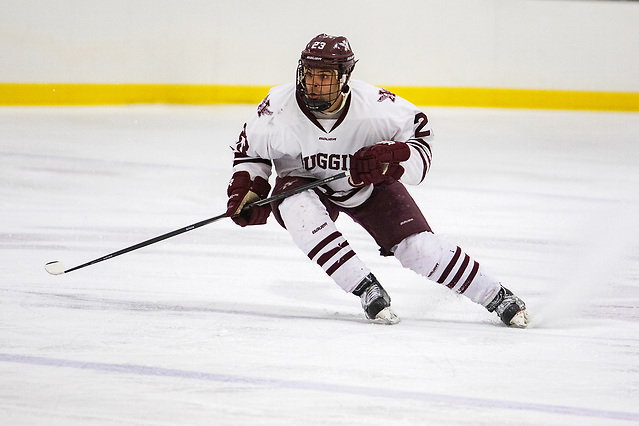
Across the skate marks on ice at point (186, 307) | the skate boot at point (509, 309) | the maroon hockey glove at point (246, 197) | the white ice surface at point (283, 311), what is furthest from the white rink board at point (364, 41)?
the skate boot at point (509, 309)

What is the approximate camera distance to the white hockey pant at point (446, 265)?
2.48 m

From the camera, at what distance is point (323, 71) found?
2404 millimetres

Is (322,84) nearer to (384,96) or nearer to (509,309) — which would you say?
(384,96)

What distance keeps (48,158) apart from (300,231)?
9.80 feet

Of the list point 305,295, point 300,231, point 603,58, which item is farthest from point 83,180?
point 603,58

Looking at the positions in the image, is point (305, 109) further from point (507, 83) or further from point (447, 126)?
point (507, 83)

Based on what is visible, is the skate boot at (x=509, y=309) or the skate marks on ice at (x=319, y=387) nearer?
the skate marks on ice at (x=319, y=387)

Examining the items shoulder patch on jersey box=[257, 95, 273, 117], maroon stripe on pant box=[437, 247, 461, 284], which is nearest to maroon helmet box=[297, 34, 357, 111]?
shoulder patch on jersey box=[257, 95, 273, 117]

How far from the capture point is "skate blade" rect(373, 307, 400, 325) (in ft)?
8.13

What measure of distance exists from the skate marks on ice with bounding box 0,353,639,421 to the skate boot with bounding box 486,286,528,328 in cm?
62

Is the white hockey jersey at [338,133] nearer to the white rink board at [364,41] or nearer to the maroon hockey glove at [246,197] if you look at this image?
the maroon hockey glove at [246,197]

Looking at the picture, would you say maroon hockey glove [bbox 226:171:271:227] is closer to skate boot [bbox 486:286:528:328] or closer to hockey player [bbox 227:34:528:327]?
hockey player [bbox 227:34:528:327]

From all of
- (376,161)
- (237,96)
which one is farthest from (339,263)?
(237,96)

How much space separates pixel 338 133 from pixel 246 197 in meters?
0.32
